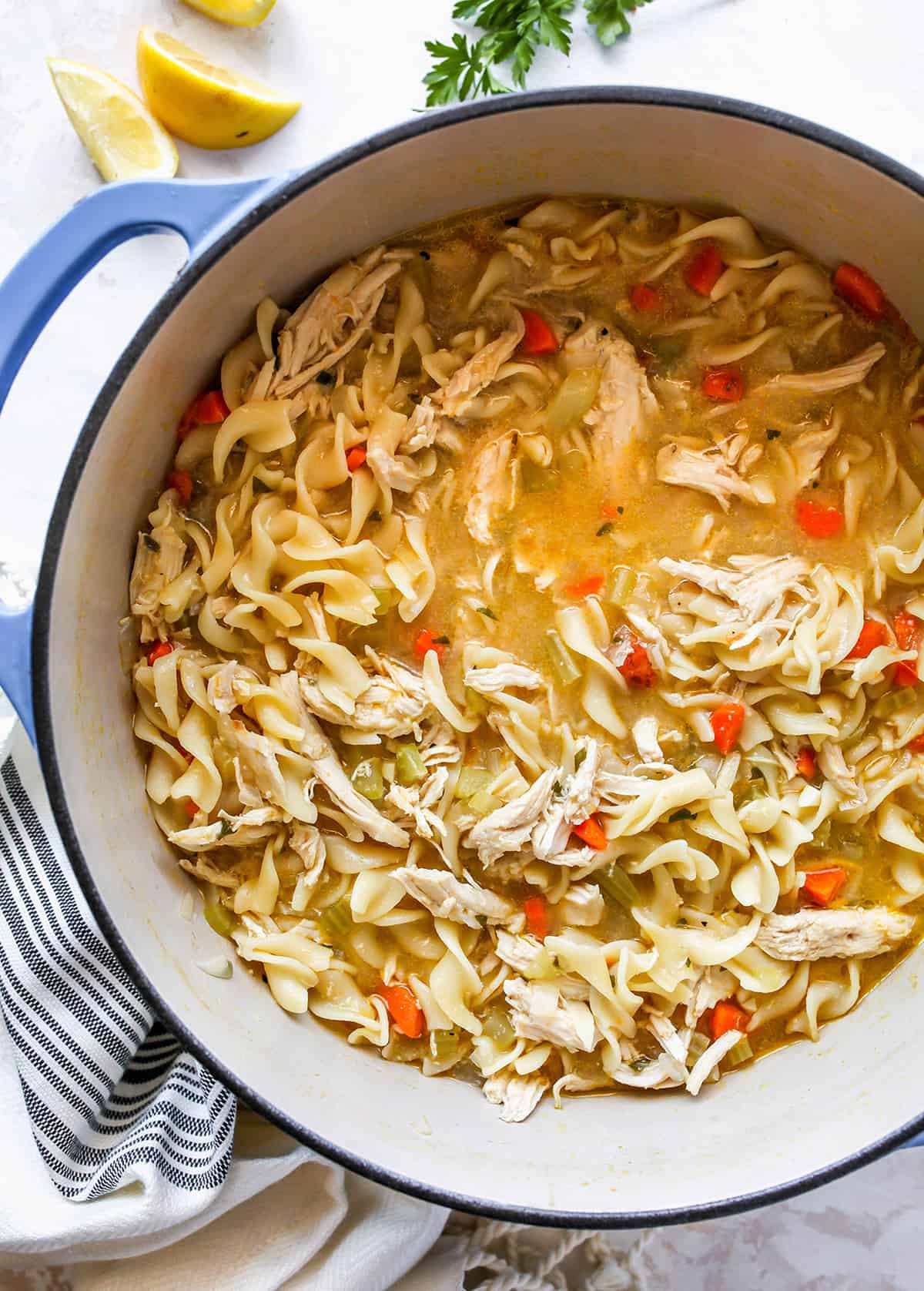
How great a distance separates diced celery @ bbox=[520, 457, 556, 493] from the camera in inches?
149

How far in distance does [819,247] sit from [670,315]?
1.67ft

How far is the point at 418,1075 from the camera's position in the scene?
3.91 meters

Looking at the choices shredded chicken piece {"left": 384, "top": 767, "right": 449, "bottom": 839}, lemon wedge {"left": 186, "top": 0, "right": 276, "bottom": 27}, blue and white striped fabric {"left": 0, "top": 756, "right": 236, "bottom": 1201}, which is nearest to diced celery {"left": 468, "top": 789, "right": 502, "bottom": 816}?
shredded chicken piece {"left": 384, "top": 767, "right": 449, "bottom": 839}

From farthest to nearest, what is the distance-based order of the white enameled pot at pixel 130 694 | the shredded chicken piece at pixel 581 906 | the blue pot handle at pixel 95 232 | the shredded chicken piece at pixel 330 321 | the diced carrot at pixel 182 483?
the shredded chicken piece at pixel 581 906, the diced carrot at pixel 182 483, the shredded chicken piece at pixel 330 321, the white enameled pot at pixel 130 694, the blue pot handle at pixel 95 232

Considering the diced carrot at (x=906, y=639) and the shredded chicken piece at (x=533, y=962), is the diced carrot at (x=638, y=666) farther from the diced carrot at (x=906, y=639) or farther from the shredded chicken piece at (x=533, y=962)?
the shredded chicken piece at (x=533, y=962)

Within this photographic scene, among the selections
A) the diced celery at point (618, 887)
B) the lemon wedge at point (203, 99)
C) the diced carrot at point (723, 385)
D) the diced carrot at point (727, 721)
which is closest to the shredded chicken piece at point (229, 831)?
the diced celery at point (618, 887)

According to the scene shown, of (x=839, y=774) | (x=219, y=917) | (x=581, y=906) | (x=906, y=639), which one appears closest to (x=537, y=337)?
(x=906, y=639)

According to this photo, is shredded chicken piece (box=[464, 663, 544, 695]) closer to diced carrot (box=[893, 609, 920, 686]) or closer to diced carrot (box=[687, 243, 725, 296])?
diced carrot (box=[893, 609, 920, 686])

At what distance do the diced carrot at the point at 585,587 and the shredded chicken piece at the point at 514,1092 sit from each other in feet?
5.17

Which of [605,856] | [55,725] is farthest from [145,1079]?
[605,856]

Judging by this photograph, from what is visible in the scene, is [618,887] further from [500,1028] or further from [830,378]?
[830,378]

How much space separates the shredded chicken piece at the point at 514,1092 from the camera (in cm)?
384

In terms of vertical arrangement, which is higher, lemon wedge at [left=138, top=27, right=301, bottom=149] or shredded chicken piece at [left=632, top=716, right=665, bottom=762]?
lemon wedge at [left=138, top=27, right=301, bottom=149]

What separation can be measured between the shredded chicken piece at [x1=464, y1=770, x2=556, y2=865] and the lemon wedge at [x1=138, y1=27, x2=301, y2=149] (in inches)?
88.6
